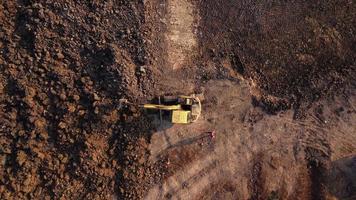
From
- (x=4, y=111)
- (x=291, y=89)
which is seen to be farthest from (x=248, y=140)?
(x=4, y=111)

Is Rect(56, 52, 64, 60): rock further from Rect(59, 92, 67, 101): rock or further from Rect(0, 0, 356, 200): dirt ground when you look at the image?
Rect(59, 92, 67, 101): rock

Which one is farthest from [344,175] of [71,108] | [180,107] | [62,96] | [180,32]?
[62,96]

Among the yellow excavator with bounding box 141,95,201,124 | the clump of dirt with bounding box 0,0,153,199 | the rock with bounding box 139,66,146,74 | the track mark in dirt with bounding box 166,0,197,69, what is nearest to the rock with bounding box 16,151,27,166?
the clump of dirt with bounding box 0,0,153,199

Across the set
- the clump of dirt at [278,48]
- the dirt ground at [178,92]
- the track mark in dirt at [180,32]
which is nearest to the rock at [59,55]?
the dirt ground at [178,92]

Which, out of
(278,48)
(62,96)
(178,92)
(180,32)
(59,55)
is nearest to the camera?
(62,96)

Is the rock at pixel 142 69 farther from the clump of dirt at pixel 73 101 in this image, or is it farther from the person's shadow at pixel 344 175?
the person's shadow at pixel 344 175

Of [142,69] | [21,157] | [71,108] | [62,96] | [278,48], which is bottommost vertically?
[21,157]

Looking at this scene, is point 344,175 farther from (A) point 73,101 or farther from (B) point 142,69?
(A) point 73,101
